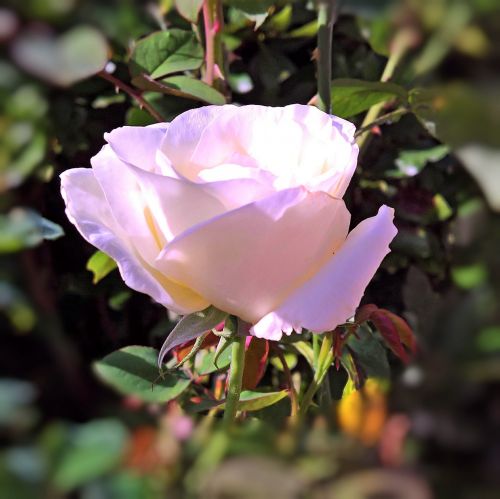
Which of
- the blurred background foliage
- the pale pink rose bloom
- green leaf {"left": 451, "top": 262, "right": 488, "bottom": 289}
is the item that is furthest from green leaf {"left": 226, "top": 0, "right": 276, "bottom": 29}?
green leaf {"left": 451, "top": 262, "right": 488, "bottom": 289}

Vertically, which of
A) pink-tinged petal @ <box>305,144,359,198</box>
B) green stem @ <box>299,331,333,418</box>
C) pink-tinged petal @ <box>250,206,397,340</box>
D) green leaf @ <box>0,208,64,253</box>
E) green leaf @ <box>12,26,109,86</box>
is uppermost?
green leaf @ <box>12,26,109,86</box>

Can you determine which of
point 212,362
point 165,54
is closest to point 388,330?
point 212,362

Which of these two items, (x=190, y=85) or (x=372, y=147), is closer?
(x=190, y=85)

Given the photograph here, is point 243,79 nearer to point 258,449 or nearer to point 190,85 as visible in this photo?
point 190,85

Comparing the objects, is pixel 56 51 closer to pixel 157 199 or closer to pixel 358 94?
pixel 157 199

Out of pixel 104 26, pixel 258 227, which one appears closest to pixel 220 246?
pixel 258 227

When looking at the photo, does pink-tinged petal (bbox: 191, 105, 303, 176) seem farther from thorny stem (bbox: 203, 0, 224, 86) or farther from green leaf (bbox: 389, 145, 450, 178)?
green leaf (bbox: 389, 145, 450, 178)

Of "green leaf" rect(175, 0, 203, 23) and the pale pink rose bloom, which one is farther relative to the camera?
"green leaf" rect(175, 0, 203, 23)
